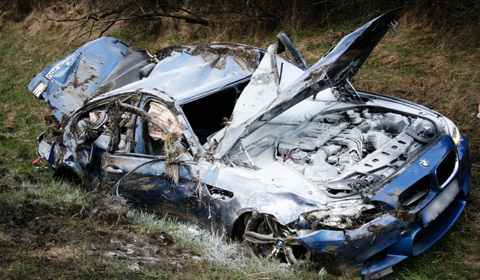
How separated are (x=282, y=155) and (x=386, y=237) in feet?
4.15

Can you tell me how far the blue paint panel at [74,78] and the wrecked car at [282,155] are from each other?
37.9 inches

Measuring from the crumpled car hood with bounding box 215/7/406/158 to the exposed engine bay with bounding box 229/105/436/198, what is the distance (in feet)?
0.78

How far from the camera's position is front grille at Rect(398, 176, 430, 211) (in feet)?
11.9

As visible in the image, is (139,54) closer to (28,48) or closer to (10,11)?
(28,48)

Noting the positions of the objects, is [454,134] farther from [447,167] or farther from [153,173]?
[153,173]

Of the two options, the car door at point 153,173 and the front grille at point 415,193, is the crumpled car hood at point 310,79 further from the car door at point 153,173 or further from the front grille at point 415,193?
the front grille at point 415,193

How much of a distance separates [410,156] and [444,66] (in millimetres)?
3814

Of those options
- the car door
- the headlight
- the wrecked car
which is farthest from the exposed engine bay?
the car door

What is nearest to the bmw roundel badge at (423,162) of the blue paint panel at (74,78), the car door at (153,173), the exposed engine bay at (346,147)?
the exposed engine bay at (346,147)

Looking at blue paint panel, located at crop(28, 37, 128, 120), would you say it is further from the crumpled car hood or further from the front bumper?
the front bumper

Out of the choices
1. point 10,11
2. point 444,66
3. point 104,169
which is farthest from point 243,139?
point 10,11

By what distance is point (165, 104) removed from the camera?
14.7ft

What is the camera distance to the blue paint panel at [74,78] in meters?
6.68

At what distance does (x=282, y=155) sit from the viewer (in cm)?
433
